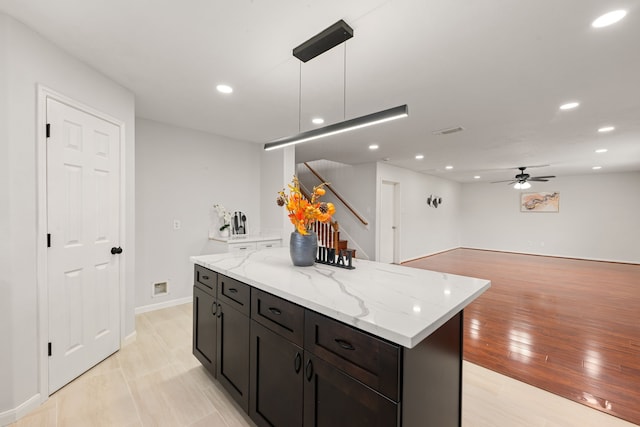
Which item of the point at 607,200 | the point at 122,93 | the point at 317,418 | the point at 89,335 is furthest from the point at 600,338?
the point at 607,200

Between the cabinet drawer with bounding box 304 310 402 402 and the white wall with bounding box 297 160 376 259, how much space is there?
542cm

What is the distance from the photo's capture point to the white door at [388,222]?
21.8ft

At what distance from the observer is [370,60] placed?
213 centimetres

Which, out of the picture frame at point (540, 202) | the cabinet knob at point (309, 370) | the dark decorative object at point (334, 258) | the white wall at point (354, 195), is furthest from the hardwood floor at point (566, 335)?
the picture frame at point (540, 202)

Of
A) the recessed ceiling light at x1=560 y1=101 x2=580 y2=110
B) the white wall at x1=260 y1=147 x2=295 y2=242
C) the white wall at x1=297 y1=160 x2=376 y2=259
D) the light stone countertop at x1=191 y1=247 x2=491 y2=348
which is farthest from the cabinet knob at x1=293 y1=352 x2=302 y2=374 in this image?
the white wall at x1=297 y1=160 x2=376 y2=259

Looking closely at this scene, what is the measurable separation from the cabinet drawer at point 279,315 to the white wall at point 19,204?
1.57 meters

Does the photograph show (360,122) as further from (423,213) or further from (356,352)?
(423,213)

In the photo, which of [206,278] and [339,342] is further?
[206,278]

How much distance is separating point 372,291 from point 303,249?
2.30 ft

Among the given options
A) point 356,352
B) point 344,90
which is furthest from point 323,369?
point 344,90

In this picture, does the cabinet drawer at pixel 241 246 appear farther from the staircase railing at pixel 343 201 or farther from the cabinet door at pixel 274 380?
the staircase railing at pixel 343 201

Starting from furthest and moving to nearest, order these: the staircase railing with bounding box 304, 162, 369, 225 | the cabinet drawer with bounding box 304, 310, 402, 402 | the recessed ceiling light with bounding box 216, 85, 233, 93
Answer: the staircase railing with bounding box 304, 162, 369, 225
the recessed ceiling light with bounding box 216, 85, 233, 93
the cabinet drawer with bounding box 304, 310, 402, 402

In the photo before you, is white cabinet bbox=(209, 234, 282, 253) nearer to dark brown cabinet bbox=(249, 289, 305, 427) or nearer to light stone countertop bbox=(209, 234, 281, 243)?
light stone countertop bbox=(209, 234, 281, 243)

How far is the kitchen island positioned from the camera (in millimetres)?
992
